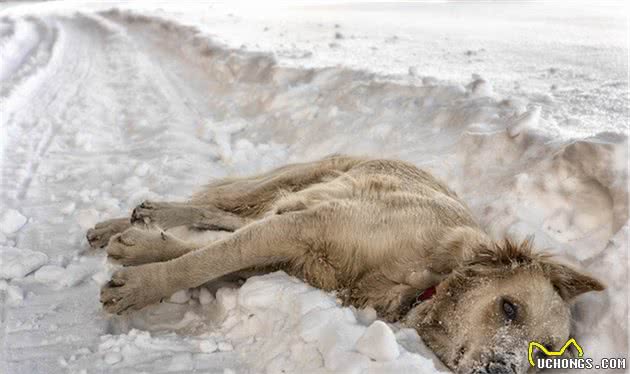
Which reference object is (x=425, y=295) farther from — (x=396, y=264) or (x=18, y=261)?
(x=18, y=261)

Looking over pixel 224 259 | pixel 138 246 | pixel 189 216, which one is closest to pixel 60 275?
pixel 138 246

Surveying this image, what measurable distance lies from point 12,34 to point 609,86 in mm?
9482

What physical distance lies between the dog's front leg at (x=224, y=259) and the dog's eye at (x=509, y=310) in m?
1.11

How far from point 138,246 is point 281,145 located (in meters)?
2.59

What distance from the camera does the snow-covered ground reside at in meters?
2.95

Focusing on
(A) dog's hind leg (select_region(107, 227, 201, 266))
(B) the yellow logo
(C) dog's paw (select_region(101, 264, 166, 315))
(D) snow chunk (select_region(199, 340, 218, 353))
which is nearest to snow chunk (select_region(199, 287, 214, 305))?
(C) dog's paw (select_region(101, 264, 166, 315))

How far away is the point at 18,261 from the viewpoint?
11.7ft

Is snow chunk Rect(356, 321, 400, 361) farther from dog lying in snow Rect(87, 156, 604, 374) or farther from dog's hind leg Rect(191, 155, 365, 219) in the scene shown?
dog's hind leg Rect(191, 155, 365, 219)

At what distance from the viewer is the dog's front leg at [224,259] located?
3320mm

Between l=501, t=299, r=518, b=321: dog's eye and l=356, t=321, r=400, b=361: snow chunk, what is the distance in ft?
2.28

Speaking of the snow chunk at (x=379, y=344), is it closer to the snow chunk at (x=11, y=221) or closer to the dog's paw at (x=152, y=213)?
the dog's paw at (x=152, y=213)

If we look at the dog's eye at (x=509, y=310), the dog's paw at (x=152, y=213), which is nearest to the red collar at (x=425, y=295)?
the dog's eye at (x=509, y=310)

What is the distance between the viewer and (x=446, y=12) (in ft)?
40.2

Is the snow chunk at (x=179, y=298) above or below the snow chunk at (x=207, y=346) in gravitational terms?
below
